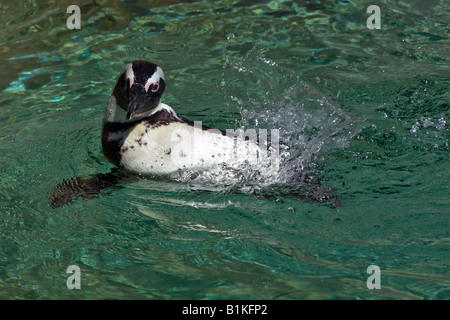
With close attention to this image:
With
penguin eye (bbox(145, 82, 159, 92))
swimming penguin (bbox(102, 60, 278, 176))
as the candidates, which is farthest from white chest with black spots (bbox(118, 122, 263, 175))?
penguin eye (bbox(145, 82, 159, 92))

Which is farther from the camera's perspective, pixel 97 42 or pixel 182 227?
pixel 97 42

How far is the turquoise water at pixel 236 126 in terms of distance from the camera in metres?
3.66

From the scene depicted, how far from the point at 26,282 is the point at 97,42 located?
354cm

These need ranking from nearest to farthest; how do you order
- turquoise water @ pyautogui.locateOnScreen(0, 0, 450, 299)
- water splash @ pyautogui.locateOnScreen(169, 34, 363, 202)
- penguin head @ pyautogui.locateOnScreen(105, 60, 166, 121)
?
1. turquoise water @ pyautogui.locateOnScreen(0, 0, 450, 299)
2. penguin head @ pyautogui.locateOnScreen(105, 60, 166, 121)
3. water splash @ pyautogui.locateOnScreen(169, 34, 363, 202)

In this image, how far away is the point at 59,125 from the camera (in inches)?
213

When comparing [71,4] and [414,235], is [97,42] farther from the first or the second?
[414,235]

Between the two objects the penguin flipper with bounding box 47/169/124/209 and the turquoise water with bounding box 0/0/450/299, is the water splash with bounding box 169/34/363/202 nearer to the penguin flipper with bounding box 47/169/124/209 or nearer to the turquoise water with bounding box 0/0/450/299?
the turquoise water with bounding box 0/0/450/299

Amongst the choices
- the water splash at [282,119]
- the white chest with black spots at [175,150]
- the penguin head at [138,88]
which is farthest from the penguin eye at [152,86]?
the water splash at [282,119]

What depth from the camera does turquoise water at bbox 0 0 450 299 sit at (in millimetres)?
3658

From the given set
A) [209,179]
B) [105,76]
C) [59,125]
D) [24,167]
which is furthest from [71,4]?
[209,179]

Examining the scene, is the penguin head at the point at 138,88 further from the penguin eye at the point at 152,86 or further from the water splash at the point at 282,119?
the water splash at the point at 282,119

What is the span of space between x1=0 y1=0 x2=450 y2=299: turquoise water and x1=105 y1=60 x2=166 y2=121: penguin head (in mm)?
545

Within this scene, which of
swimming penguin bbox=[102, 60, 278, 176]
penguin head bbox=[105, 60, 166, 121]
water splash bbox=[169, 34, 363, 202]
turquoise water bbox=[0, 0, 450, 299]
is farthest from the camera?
water splash bbox=[169, 34, 363, 202]

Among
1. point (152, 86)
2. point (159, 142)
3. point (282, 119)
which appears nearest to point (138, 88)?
point (152, 86)
